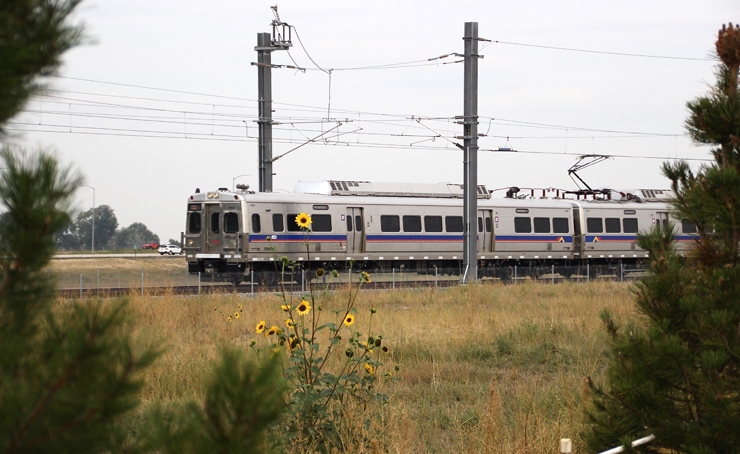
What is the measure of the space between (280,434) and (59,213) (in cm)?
346

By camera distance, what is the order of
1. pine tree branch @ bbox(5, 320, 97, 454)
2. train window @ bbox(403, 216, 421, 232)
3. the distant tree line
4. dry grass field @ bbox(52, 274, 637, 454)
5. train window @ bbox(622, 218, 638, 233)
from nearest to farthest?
pine tree branch @ bbox(5, 320, 97, 454)
dry grass field @ bbox(52, 274, 637, 454)
train window @ bbox(403, 216, 421, 232)
train window @ bbox(622, 218, 638, 233)
the distant tree line

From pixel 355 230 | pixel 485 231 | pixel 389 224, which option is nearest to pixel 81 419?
pixel 355 230

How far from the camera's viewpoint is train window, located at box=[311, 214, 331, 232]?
26.8 m

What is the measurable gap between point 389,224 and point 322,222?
295cm

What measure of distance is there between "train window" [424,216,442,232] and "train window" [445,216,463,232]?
1.10 ft

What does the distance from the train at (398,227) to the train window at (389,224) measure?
0.04 meters

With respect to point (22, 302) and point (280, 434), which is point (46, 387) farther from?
point (280, 434)

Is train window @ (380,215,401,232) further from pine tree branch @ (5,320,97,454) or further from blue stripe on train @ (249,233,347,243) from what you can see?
pine tree branch @ (5,320,97,454)

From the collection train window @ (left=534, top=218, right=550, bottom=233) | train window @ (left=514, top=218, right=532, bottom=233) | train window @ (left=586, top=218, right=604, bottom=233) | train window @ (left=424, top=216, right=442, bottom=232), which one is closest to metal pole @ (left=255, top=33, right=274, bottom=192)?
train window @ (left=424, top=216, right=442, bottom=232)

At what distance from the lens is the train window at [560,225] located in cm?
3184

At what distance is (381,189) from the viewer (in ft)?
94.9

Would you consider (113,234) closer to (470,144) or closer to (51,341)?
(470,144)

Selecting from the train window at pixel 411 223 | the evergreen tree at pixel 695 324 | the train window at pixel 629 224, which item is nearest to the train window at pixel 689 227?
the evergreen tree at pixel 695 324

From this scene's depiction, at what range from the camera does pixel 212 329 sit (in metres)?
12.3
